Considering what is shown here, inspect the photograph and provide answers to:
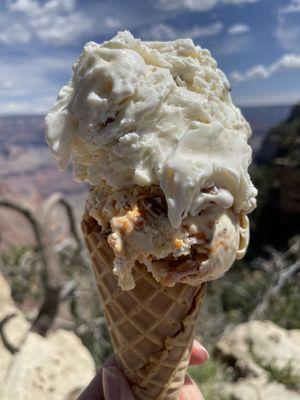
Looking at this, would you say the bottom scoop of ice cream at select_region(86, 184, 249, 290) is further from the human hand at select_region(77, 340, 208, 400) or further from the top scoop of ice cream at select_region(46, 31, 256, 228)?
the human hand at select_region(77, 340, 208, 400)

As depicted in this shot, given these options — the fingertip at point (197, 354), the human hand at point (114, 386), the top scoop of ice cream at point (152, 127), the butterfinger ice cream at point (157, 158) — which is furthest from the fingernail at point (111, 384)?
the top scoop of ice cream at point (152, 127)

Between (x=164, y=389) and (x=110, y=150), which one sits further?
(x=164, y=389)

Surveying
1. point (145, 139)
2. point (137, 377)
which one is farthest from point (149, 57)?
point (137, 377)

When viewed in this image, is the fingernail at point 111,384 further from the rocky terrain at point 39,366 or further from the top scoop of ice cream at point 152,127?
the rocky terrain at point 39,366

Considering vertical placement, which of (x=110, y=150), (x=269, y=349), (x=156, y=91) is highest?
(x=156, y=91)

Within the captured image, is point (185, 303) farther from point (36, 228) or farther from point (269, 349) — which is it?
point (269, 349)

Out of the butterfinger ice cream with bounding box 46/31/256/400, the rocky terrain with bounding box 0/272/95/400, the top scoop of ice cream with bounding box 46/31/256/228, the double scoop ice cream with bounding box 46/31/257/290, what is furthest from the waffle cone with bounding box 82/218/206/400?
the rocky terrain with bounding box 0/272/95/400

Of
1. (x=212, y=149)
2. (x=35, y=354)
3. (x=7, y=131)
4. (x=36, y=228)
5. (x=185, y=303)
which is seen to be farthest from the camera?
(x=7, y=131)
